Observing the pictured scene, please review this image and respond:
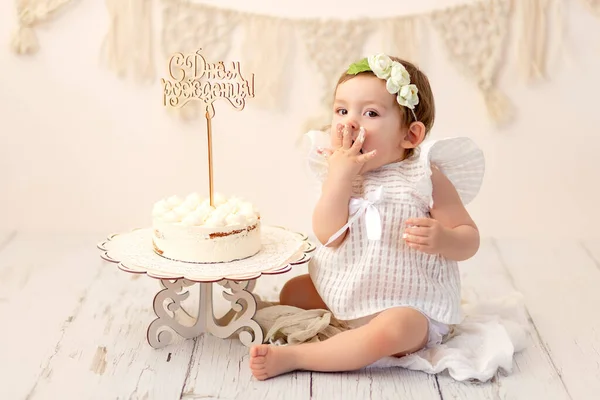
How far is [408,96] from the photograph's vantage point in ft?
6.06

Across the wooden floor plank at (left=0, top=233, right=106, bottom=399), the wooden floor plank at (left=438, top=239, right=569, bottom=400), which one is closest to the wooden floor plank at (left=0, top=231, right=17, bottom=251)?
the wooden floor plank at (left=0, top=233, right=106, bottom=399)

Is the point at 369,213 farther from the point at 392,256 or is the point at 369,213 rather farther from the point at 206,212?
the point at 206,212

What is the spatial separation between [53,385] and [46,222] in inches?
56.6

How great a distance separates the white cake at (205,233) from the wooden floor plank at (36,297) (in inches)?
14.4

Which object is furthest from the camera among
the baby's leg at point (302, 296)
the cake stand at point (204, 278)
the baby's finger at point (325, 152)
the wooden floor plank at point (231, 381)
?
the baby's leg at point (302, 296)

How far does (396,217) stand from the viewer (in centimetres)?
188

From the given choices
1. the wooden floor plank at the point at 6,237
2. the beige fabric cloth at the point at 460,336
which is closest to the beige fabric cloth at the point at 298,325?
the beige fabric cloth at the point at 460,336

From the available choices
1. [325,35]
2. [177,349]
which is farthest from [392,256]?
[325,35]

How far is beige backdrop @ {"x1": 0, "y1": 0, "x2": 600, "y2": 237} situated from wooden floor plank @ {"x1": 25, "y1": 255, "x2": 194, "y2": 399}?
2.61 feet

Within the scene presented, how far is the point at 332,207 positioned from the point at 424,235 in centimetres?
21

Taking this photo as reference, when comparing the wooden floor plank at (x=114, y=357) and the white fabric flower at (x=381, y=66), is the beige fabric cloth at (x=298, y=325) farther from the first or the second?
the white fabric flower at (x=381, y=66)

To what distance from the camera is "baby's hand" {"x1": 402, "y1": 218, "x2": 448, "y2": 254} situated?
1811 millimetres

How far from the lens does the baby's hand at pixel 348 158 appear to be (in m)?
1.85

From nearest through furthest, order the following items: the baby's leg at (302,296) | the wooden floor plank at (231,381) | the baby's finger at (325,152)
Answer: the wooden floor plank at (231,381) < the baby's finger at (325,152) < the baby's leg at (302,296)
